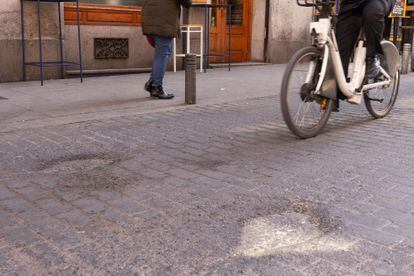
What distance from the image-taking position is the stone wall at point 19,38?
348 inches

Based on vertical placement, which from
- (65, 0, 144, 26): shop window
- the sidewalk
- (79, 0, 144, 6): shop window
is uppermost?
(79, 0, 144, 6): shop window

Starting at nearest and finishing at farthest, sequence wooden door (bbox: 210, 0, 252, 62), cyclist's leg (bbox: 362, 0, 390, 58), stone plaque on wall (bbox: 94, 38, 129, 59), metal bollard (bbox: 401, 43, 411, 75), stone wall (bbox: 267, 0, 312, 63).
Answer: cyclist's leg (bbox: 362, 0, 390, 58) → stone plaque on wall (bbox: 94, 38, 129, 59) → metal bollard (bbox: 401, 43, 411, 75) → wooden door (bbox: 210, 0, 252, 62) → stone wall (bbox: 267, 0, 312, 63)

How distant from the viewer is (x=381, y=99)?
636 cm

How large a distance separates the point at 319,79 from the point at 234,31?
8.65 m

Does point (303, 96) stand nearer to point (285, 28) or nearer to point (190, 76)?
point (190, 76)

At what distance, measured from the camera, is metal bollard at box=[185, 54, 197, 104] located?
691cm

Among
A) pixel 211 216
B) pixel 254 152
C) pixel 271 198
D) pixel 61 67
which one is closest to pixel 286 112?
pixel 254 152

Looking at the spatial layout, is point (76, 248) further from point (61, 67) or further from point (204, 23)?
point (204, 23)

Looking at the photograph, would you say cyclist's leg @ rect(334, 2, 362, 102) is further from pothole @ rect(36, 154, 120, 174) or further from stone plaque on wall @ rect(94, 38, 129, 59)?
stone plaque on wall @ rect(94, 38, 129, 59)

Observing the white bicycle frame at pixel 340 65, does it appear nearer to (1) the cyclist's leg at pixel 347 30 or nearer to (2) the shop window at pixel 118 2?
(1) the cyclist's leg at pixel 347 30

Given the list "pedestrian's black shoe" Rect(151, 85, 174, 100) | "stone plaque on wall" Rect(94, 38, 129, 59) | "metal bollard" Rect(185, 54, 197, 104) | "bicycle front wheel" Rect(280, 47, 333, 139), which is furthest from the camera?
"stone plaque on wall" Rect(94, 38, 129, 59)

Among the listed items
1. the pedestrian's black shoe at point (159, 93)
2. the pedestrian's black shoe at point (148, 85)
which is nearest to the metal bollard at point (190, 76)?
the pedestrian's black shoe at point (159, 93)

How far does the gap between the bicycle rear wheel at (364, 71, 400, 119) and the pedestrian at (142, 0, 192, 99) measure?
2.69m

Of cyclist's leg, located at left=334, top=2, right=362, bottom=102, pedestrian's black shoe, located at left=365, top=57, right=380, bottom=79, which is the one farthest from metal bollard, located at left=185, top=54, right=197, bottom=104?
pedestrian's black shoe, located at left=365, top=57, right=380, bottom=79
